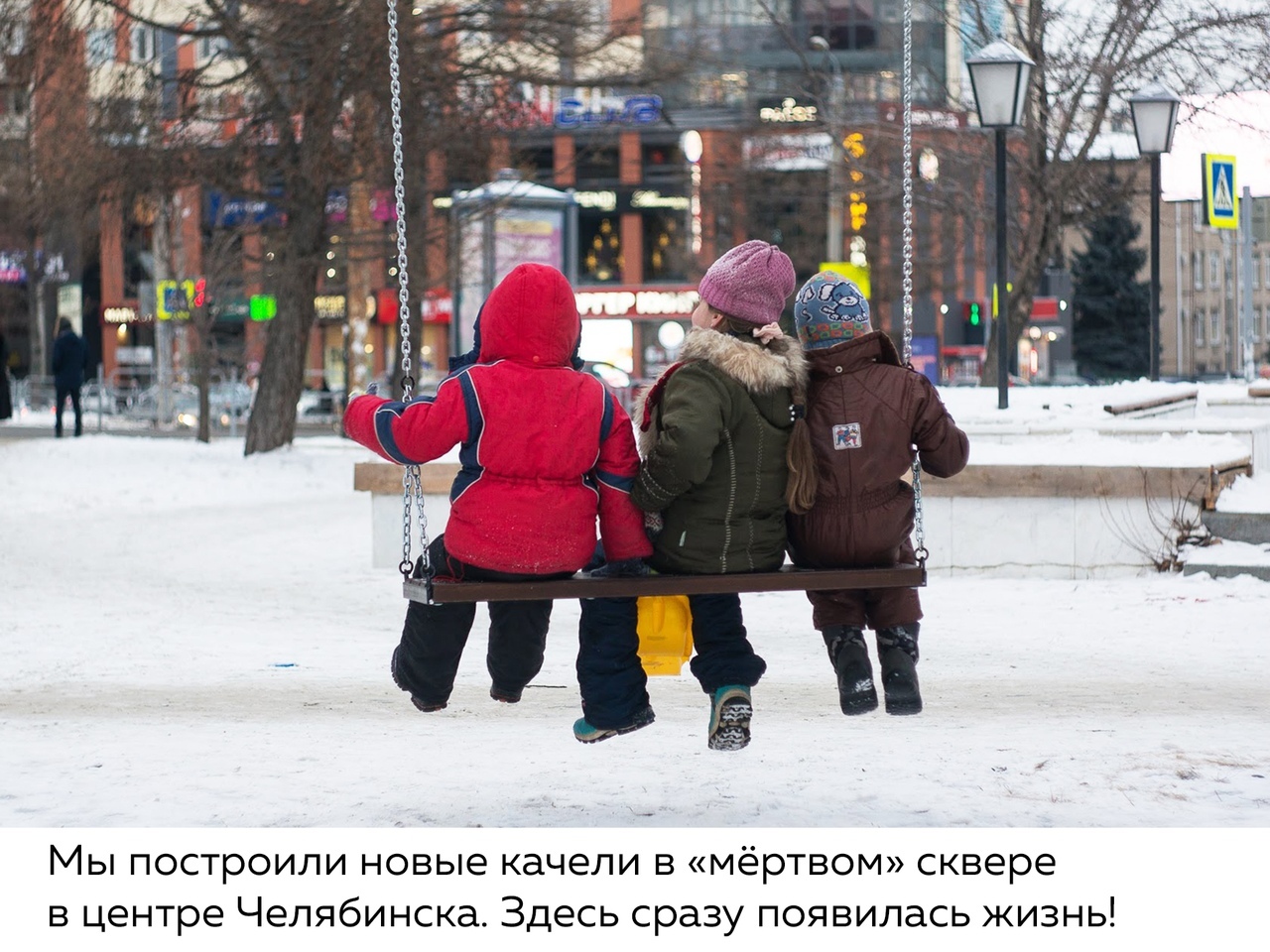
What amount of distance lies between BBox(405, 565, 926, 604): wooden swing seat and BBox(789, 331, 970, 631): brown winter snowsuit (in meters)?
0.22

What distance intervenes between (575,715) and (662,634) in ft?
5.14

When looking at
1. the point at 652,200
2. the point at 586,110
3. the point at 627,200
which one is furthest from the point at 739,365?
the point at 627,200

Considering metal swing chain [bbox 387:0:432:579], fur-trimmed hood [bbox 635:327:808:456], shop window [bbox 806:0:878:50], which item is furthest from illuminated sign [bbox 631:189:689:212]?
fur-trimmed hood [bbox 635:327:808:456]

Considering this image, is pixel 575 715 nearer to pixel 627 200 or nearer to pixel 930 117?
pixel 930 117

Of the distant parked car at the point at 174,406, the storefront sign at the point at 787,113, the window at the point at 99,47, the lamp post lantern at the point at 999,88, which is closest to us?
the lamp post lantern at the point at 999,88

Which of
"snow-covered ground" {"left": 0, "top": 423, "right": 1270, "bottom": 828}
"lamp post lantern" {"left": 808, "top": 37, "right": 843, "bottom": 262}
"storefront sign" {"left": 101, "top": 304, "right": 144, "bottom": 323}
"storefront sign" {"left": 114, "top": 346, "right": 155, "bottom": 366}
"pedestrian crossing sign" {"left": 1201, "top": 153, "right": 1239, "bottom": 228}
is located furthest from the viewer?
"storefront sign" {"left": 101, "top": 304, "right": 144, "bottom": 323}

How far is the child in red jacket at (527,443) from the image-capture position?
614 centimetres

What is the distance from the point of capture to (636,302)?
70188 mm

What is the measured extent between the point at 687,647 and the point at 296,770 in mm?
1378

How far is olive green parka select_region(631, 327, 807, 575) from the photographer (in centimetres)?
617

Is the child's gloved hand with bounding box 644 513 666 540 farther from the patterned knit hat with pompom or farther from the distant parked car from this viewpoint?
the distant parked car

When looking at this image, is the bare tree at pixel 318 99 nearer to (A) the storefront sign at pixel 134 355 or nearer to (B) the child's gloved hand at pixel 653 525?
(B) the child's gloved hand at pixel 653 525

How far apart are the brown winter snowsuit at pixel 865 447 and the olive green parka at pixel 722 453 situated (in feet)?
0.51

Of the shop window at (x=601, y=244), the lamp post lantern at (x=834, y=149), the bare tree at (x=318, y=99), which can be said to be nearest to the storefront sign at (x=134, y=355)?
the shop window at (x=601, y=244)
